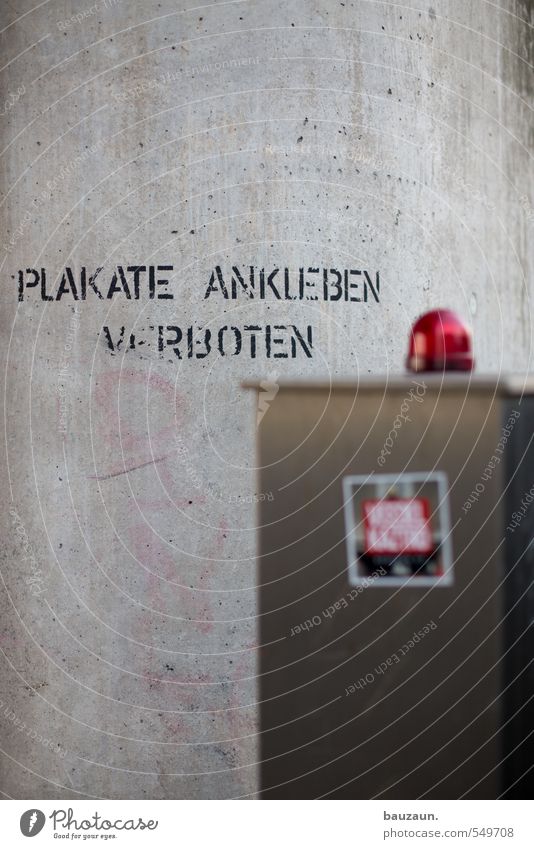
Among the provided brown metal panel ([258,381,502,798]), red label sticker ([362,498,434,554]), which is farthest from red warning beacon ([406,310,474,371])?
red label sticker ([362,498,434,554])

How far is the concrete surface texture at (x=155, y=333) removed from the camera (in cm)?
308

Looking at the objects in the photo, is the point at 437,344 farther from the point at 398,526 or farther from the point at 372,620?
the point at 372,620

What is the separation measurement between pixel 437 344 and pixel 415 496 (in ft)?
2.67

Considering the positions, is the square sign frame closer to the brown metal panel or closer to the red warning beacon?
the brown metal panel

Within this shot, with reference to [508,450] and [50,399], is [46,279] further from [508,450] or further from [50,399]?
[508,450]

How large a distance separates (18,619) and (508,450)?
162cm

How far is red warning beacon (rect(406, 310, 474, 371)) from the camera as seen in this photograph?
317 centimetres

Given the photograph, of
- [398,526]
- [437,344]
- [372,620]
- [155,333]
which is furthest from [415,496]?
[155,333]

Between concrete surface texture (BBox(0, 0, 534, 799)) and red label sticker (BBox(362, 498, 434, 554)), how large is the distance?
23.5 inches

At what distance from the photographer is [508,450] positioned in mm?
2227

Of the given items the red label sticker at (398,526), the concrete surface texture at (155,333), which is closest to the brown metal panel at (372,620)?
the red label sticker at (398,526)

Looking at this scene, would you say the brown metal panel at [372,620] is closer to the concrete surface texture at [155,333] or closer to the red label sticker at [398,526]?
the red label sticker at [398,526]
